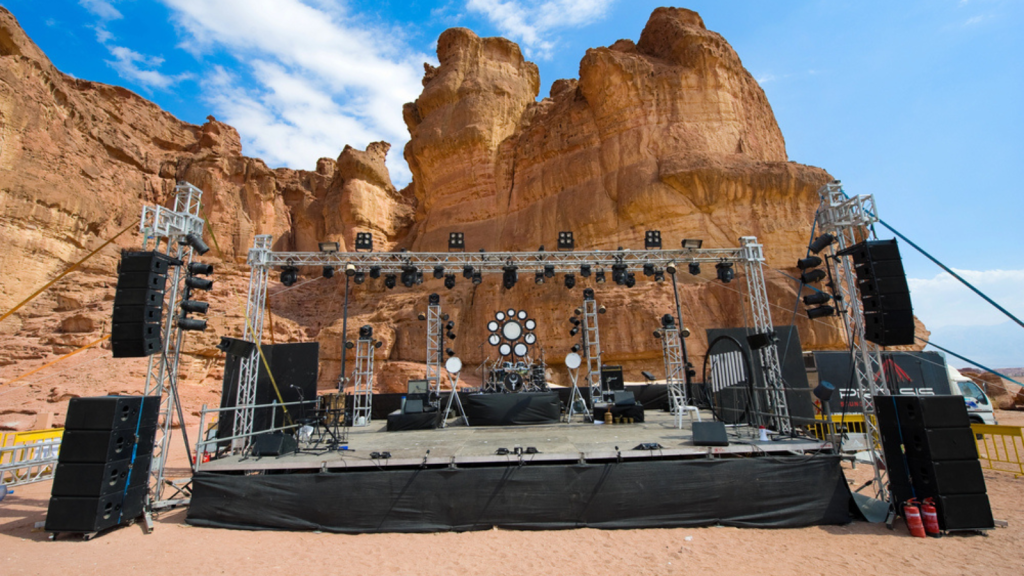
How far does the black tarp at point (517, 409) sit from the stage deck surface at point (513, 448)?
216cm

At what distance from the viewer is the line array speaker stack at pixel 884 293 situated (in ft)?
21.2

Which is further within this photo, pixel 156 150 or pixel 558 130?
pixel 156 150

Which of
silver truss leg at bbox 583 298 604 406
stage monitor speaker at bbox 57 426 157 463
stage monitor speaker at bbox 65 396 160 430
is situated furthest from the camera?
silver truss leg at bbox 583 298 604 406

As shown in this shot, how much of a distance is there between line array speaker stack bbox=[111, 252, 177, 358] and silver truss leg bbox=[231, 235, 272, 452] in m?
2.43

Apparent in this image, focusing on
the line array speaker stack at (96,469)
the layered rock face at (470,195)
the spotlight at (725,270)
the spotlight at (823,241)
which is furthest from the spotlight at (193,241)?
the layered rock face at (470,195)

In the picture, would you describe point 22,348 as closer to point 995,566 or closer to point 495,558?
point 495,558

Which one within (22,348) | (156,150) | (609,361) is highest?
(156,150)

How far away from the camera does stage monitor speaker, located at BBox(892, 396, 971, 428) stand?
5.89 metres

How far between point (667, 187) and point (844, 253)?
19.9 metres

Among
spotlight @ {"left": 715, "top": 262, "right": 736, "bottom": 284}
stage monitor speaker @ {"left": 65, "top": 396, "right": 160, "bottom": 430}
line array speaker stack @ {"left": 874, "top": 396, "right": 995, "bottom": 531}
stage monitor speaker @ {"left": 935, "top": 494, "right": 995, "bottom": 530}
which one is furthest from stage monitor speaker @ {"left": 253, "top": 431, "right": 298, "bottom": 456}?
spotlight @ {"left": 715, "top": 262, "right": 736, "bottom": 284}

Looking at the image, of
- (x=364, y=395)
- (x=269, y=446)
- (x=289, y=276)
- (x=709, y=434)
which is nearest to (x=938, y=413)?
(x=709, y=434)

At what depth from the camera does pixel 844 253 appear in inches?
282

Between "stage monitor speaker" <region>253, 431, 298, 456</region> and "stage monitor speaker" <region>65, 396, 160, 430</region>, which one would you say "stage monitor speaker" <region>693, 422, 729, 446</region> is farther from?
"stage monitor speaker" <region>65, 396, 160, 430</region>

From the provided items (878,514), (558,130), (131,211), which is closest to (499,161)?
(558,130)
